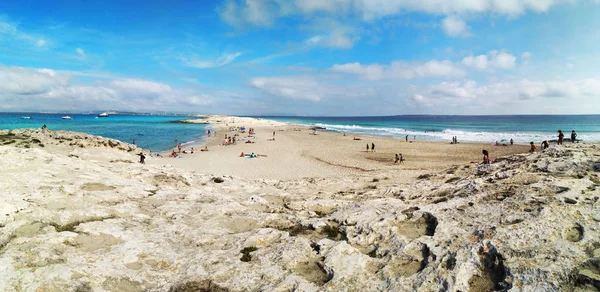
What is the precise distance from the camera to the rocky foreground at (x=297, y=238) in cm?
368

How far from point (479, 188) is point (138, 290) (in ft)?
24.7

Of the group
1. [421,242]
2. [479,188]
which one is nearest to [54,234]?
[421,242]

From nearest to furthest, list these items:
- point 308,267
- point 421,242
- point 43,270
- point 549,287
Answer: point 549,287 → point 43,270 → point 308,267 → point 421,242

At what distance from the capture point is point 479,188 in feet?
22.7

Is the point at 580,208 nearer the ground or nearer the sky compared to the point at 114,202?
nearer the sky

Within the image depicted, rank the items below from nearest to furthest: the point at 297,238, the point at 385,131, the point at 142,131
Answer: the point at 297,238, the point at 142,131, the point at 385,131

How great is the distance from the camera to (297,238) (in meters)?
5.21

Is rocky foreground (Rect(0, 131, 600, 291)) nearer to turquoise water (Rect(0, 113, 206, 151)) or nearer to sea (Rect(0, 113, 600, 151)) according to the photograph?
turquoise water (Rect(0, 113, 206, 151))

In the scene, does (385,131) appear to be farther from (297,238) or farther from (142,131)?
(297,238)

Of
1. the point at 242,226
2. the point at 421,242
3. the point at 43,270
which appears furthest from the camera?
the point at 242,226

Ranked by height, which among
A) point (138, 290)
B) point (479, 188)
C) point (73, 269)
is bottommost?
point (138, 290)

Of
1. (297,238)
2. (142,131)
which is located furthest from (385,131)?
(297,238)

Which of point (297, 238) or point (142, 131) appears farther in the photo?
point (142, 131)

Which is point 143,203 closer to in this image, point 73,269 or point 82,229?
point 82,229
